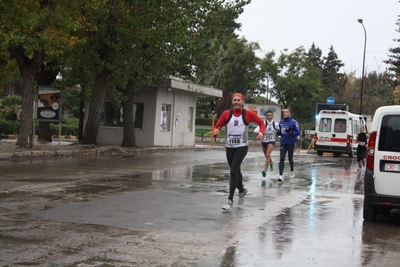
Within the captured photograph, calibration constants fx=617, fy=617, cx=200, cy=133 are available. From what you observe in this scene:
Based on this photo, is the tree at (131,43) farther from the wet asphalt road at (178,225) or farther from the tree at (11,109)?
the tree at (11,109)

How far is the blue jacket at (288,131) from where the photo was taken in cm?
1642

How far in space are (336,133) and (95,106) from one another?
14784mm

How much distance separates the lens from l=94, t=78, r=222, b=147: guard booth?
33750mm

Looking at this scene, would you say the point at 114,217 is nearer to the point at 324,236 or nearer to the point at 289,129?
the point at 324,236

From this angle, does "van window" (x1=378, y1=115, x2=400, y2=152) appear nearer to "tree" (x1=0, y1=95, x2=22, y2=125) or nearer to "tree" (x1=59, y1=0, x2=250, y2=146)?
"tree" (x1=59, y1=0, x2=250, y2=146)

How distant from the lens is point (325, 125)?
116 feet

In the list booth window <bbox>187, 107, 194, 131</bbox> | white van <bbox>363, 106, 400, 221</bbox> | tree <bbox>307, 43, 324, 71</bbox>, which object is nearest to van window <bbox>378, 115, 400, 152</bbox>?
white van <bbox>363, 106, 400, 221</bbox>

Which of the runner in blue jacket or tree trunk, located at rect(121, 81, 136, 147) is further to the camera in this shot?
tree trunk, located at rect(121, 81, 136, 147)

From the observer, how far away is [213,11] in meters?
28.8

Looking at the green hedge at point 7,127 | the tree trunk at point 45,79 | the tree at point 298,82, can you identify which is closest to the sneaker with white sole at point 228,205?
the tree trunk at point 45,79

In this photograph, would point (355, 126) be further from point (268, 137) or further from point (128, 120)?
point (268, 137)

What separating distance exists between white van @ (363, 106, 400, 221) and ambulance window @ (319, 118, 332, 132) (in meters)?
25.5

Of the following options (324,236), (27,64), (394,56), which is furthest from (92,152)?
(394,56)

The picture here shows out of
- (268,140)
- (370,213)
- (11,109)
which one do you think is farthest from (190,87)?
(370,213)
